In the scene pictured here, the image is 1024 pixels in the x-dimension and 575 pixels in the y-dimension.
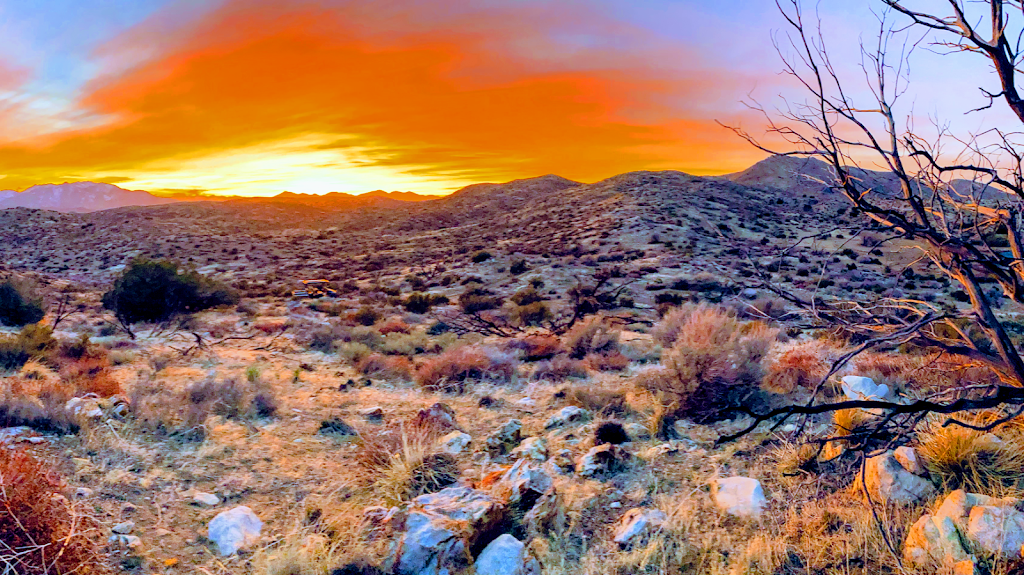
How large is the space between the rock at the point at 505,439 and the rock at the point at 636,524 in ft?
6.06

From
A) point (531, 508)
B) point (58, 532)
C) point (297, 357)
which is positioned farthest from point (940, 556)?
point (297, 357)

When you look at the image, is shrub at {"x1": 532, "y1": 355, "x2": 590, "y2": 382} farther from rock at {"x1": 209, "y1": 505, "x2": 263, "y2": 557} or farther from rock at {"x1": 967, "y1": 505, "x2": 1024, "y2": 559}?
rock at {"x1": 967, "y1": 505, "x2": 1024, "y2": 559}

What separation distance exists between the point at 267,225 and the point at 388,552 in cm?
7496

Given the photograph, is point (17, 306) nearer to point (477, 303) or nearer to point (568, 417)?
point (477, 303)

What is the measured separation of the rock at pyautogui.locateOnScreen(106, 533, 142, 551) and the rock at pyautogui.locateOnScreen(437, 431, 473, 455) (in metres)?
2.65

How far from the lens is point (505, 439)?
6059 mm

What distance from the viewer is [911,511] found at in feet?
12.1

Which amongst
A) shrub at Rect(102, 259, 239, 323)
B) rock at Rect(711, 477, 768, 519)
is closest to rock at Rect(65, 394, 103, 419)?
rock at Rect(711, 477, 768, 519)

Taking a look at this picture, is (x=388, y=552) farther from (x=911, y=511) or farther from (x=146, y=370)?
(x=146, y=370)

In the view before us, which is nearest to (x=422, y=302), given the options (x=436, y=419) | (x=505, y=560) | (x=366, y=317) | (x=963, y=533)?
(x=366, y=317)

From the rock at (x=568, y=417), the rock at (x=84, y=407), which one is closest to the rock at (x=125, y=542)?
the rock at (x=84, y=407)

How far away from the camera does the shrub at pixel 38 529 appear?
300 centimetres

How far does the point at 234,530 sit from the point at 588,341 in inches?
281

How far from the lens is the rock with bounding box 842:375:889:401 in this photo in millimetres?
5734
